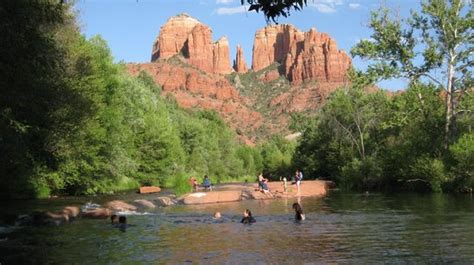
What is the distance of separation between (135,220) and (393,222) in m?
14.3

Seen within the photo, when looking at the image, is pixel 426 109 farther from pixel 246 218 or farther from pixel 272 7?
pixel 272 7

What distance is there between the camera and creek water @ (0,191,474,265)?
18250mm

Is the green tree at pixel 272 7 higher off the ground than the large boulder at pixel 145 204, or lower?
higher

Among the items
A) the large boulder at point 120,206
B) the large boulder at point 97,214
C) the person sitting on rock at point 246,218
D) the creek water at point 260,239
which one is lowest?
the creek water at point 260,239

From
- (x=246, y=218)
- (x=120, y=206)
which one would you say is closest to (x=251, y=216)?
(x=246, y=218)

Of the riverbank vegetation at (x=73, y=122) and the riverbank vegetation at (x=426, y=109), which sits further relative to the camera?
the riverbank vegetation at (x=426, y=109)

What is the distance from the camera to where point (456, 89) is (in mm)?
49156

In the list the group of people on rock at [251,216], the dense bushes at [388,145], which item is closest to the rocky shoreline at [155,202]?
the dense bushes at [388,145]

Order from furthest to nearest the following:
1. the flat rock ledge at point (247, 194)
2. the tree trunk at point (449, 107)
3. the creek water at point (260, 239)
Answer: the tree trunk at point (449, 107), the flat rock ledge at point (247, 194), the creek water at point (260, 239)

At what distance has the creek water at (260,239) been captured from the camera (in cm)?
1825

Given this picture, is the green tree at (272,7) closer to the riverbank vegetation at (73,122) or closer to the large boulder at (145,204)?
the riverbank vegetation at (73,122)

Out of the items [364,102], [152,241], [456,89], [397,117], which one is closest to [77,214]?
[152,241]

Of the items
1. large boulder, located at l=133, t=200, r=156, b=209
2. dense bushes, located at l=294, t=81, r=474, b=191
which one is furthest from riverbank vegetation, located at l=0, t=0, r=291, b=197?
dense bushes, located at l=294, t=81, r=474, b=191

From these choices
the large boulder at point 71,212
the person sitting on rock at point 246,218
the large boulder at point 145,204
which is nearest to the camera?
the person sitting on rock at point 246,218
